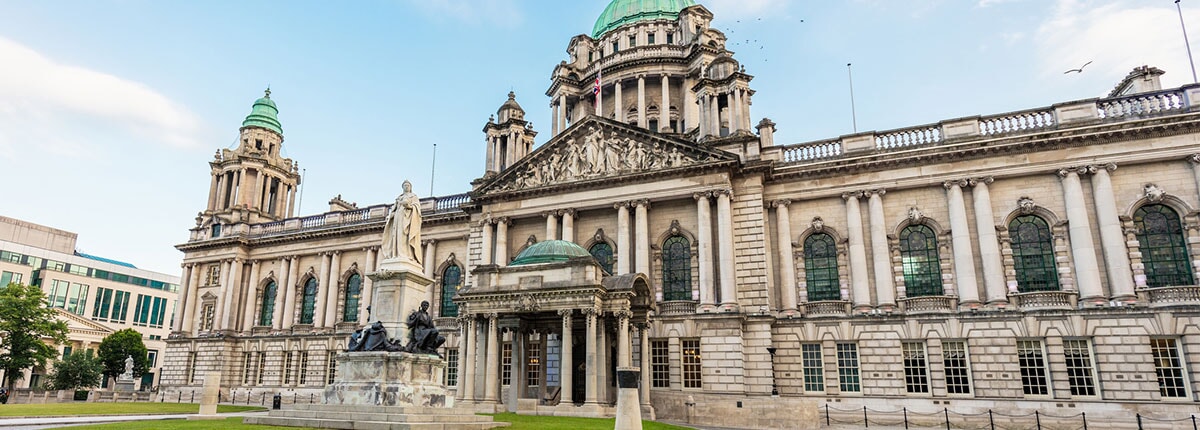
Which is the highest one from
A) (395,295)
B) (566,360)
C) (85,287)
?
(85,287)

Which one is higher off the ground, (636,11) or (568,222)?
(636,11)

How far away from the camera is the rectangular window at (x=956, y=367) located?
28.8 meters

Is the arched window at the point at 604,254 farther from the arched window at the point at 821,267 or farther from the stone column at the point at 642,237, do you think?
the arched window at the point at 821,267

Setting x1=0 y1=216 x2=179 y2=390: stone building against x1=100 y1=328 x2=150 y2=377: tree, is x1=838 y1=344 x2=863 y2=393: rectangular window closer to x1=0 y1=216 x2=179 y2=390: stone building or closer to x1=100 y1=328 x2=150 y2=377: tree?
x1=100 y1=328 x2=150 y2=377: tree

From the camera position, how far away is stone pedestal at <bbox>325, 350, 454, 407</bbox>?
51.0 feet

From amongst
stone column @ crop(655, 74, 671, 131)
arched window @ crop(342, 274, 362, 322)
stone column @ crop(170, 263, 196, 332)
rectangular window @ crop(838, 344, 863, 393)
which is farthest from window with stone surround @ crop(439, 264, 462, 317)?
rectangular window @ crop(838, 344, 863, 393)

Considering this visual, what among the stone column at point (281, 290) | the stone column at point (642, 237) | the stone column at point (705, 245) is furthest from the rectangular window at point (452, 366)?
the stone column at point (705, 245)

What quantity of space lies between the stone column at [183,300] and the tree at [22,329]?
6.77 m

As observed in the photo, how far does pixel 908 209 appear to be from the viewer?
3186 cm

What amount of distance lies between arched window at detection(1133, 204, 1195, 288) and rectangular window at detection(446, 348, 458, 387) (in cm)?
3315

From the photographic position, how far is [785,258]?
32938mm

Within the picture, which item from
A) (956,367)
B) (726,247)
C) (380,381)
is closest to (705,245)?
(726,247)

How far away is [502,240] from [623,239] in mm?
7034

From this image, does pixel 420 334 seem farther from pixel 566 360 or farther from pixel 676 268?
pixel 676 268
